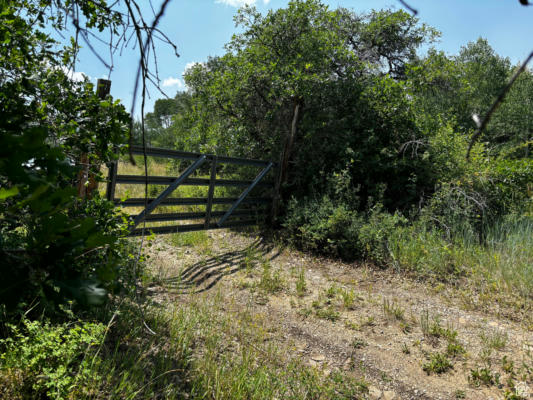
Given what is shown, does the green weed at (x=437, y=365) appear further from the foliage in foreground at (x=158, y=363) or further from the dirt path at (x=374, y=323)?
the foliage in foreground at (x=158, y=363)

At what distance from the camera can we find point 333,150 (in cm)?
654

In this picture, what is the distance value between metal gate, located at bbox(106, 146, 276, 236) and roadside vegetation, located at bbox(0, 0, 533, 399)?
361 mm

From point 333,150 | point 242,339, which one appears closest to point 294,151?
point 333,150

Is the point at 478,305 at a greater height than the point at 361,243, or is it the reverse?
the point at 361,243

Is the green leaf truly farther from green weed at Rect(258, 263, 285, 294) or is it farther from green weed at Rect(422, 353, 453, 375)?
green weed at Rect(258, 263, 285, 294)

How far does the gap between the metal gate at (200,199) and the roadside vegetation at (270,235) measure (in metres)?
0.36

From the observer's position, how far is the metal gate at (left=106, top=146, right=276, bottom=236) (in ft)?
15.2

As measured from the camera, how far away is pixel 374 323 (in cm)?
359

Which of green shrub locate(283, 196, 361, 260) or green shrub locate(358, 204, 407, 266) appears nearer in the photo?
green shrub locate(358, 204, 407, 266)

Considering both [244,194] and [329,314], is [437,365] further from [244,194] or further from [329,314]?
[244,194]

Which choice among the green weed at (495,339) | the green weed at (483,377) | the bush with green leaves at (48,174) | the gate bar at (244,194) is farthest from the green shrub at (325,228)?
the bush with green leaves at (48,174)

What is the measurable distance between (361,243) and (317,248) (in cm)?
70

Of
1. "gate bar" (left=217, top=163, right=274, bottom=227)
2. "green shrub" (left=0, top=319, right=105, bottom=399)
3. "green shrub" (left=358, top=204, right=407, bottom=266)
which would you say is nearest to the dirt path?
"green shrub" (left=358, top=204, right=407, bottom=266)

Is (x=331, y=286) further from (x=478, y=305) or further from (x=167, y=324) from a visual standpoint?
(x=167, y=324)
